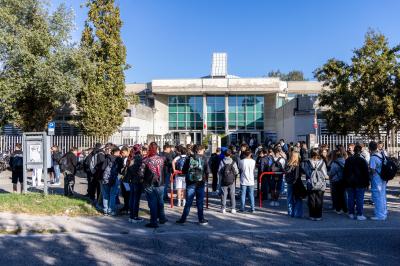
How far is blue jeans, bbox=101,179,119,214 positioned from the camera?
10.4 meters

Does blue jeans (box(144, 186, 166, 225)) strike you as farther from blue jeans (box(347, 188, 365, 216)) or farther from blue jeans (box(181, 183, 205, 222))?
blue jeans (box(347, 188, 365, 216))

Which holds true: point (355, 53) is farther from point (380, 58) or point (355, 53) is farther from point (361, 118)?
point (361, 118)

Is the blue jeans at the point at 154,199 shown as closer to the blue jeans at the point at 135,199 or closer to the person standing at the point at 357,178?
the blue jeans at the point at 135,199

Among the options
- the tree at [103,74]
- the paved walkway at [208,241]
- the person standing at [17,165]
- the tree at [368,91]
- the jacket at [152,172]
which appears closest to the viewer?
the paved walkway at [208,241]

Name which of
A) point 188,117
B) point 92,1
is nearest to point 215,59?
point 188,117

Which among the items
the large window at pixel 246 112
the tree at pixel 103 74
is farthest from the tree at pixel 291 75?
the tree at pixel 103 74

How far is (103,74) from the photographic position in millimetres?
27312

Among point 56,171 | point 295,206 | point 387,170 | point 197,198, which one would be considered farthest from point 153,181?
point 56,171

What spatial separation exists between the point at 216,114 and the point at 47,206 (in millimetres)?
36775

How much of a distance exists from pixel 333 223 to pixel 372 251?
94.5 inches

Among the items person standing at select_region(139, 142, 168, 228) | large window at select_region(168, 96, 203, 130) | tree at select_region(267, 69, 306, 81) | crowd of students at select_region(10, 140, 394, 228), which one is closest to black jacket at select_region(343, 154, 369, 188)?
crowd of students at select_region(10, 140, 394, 228)

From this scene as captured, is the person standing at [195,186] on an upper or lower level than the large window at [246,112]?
lower

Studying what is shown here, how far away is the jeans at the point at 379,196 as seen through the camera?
9820 millimetres

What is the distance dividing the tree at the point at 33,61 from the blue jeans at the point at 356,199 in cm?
1882
